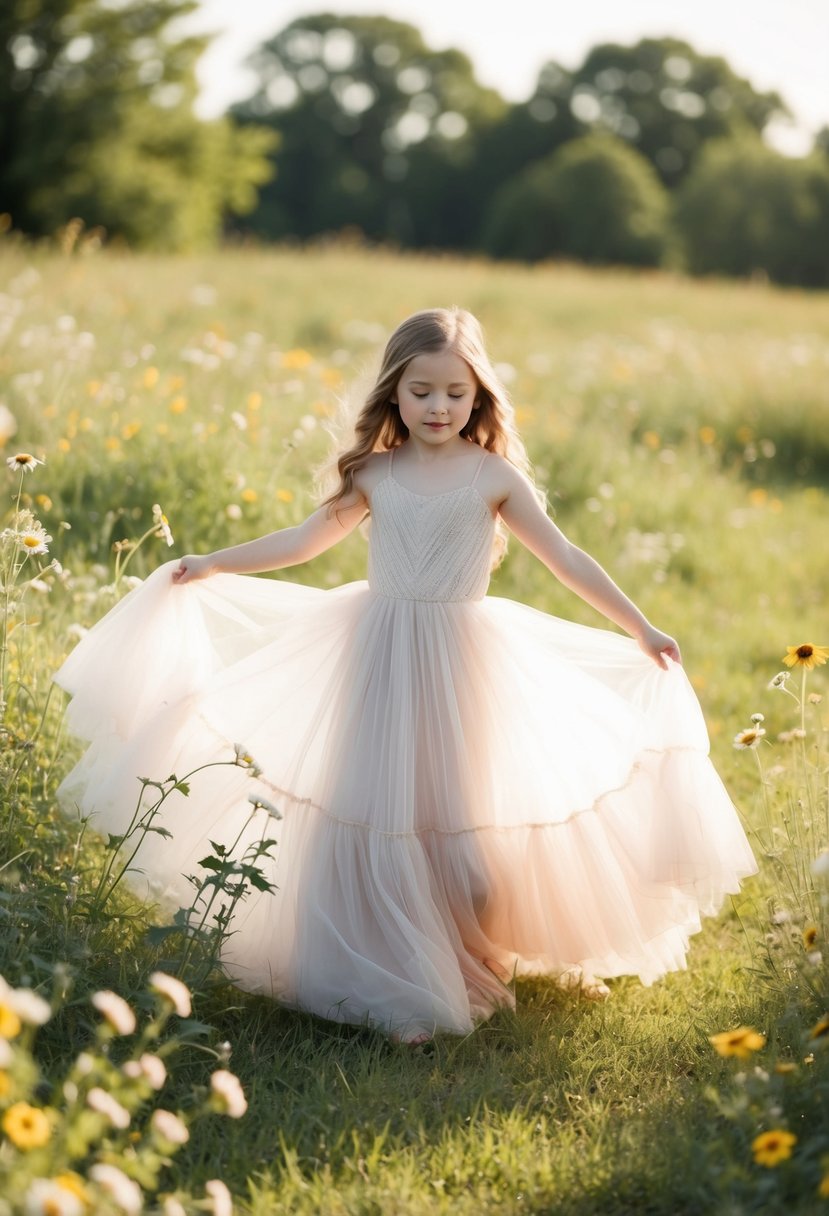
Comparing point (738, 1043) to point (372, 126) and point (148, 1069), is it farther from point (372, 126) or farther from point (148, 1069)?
point (372, 126)

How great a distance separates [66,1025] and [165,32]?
22.5 m

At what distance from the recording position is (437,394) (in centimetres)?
302

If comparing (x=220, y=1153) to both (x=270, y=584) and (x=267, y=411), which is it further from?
(x=267, y=411)

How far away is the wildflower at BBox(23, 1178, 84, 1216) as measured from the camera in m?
1.54

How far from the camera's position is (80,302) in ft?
27.5

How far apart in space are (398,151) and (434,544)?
160ft

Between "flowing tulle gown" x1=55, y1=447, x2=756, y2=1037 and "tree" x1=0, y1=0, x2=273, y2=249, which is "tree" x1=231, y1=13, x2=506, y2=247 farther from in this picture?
"flowing tulle gown" x1=55, y1=447, x2=756, y2=1037

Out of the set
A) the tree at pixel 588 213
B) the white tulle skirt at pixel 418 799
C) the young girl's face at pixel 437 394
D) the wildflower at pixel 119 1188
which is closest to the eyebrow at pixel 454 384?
the young girl's face at pixel 437 394

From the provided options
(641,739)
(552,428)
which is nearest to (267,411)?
(552,428)

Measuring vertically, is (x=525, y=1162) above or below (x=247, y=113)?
below

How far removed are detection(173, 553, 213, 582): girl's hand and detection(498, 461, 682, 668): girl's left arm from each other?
0.80 m

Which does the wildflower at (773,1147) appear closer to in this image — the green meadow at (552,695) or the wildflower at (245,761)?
the green meadow at (552,695)

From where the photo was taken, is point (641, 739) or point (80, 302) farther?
point (80, 302)

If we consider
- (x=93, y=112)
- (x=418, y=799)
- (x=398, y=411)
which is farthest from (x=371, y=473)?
(x=93, y=112)
